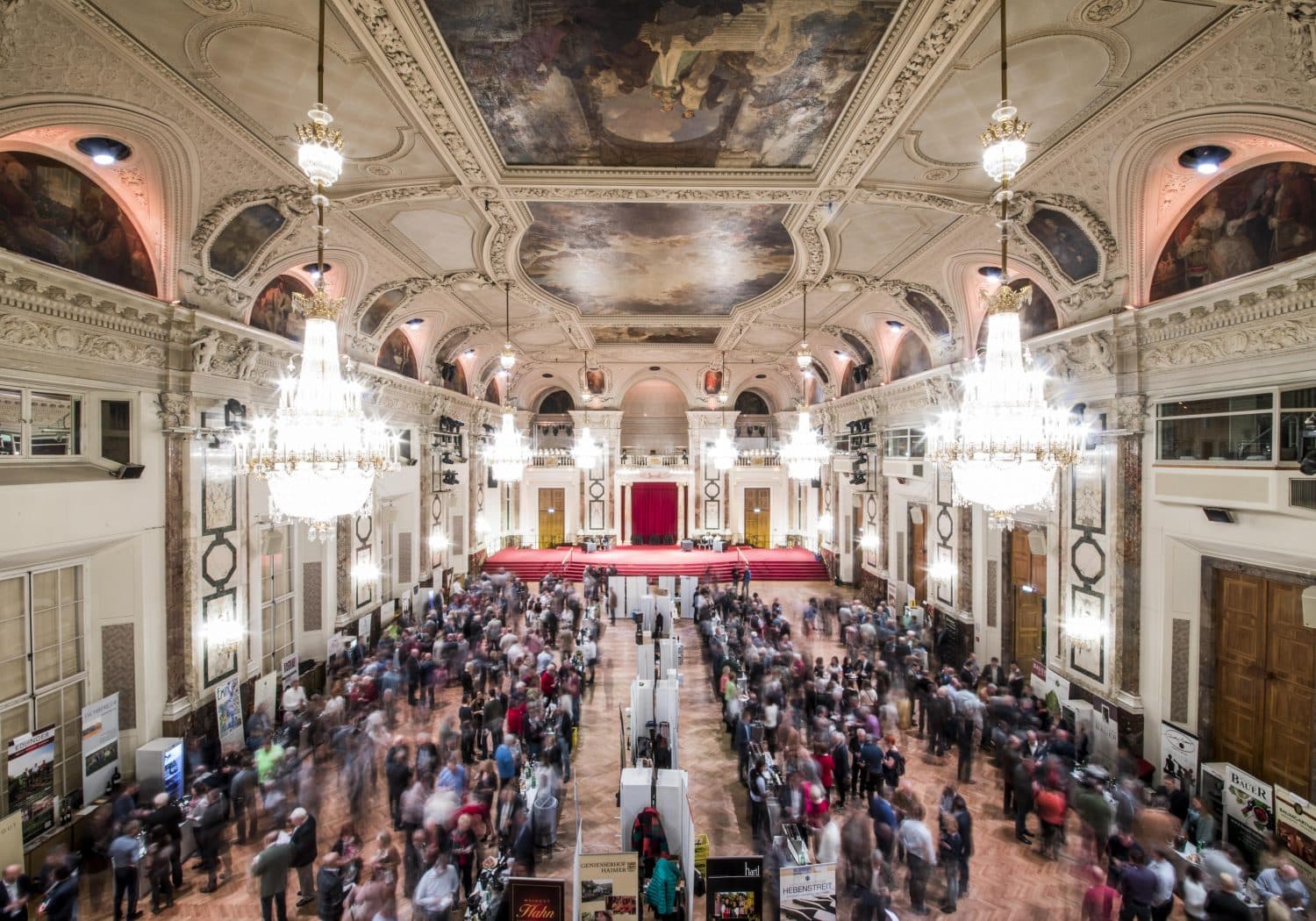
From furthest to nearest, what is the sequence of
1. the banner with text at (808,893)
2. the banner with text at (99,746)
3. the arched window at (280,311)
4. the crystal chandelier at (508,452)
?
the crystal chandelier at (508,452)
the arched window at (280,311)
the banner with text at (99,746)
the banner with text at (808,893)

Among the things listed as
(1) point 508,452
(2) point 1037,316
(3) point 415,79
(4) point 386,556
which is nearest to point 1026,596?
(2) point 1037,316

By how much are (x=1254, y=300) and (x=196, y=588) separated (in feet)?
41.0

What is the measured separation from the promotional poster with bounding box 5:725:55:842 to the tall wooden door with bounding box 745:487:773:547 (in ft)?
68.1

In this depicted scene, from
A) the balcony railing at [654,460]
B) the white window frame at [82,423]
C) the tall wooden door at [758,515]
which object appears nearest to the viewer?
the white window frame at [82,423]

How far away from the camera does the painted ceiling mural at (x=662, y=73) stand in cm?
504

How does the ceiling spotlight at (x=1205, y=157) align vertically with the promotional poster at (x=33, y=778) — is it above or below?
above

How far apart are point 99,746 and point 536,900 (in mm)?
5599

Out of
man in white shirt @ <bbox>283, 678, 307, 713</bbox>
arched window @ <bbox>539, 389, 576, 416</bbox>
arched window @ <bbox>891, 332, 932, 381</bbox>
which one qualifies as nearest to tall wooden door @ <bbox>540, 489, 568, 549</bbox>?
arched window @ <bbox>539, 389, 576, 416</bbox>

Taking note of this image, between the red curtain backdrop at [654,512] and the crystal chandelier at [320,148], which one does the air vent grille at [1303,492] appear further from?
the red curtain backdrop at [654,512]

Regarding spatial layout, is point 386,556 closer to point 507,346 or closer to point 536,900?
point 507,346

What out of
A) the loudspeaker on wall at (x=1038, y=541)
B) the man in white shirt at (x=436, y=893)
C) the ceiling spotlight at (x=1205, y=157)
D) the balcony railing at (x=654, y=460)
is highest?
the ceiling spotlight at (x=1205, y=157)

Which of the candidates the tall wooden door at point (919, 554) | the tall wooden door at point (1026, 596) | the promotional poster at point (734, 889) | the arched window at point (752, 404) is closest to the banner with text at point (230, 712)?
the promotional poster at point (734, 889)

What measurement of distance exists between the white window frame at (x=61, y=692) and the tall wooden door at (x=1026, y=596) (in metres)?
13.0

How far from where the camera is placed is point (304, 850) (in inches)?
231
